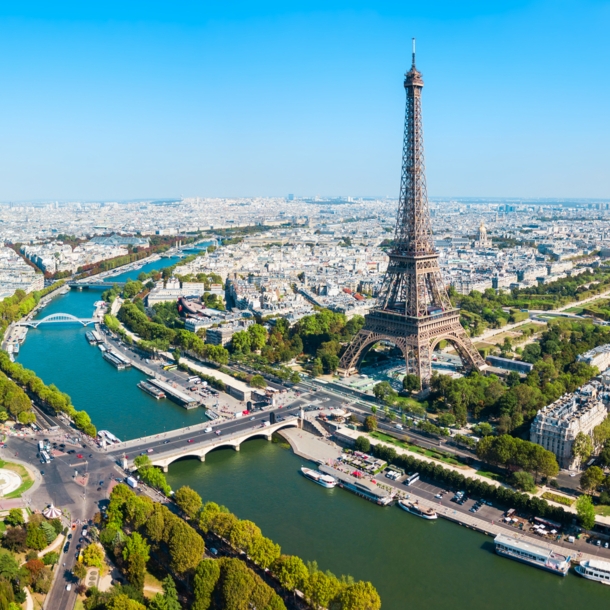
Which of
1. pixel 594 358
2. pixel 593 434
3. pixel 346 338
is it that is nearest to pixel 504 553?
pixel 593 434

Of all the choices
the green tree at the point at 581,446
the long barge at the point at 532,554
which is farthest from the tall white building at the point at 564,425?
the long barge at the point at 532,554

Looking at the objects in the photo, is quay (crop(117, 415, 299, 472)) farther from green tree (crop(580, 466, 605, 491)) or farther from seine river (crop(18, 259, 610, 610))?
green tree (crop(580, 466, 605, 491))

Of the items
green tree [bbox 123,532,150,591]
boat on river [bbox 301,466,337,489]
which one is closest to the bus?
boat on river [bbox 301,466,337,489]

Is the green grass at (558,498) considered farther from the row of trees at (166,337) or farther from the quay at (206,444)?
the row of trees at (166,337)

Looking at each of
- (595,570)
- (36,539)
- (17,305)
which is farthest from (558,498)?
(17,305)

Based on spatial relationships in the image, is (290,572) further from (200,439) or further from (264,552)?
(200,439)

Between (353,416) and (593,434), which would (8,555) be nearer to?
(353,416)
